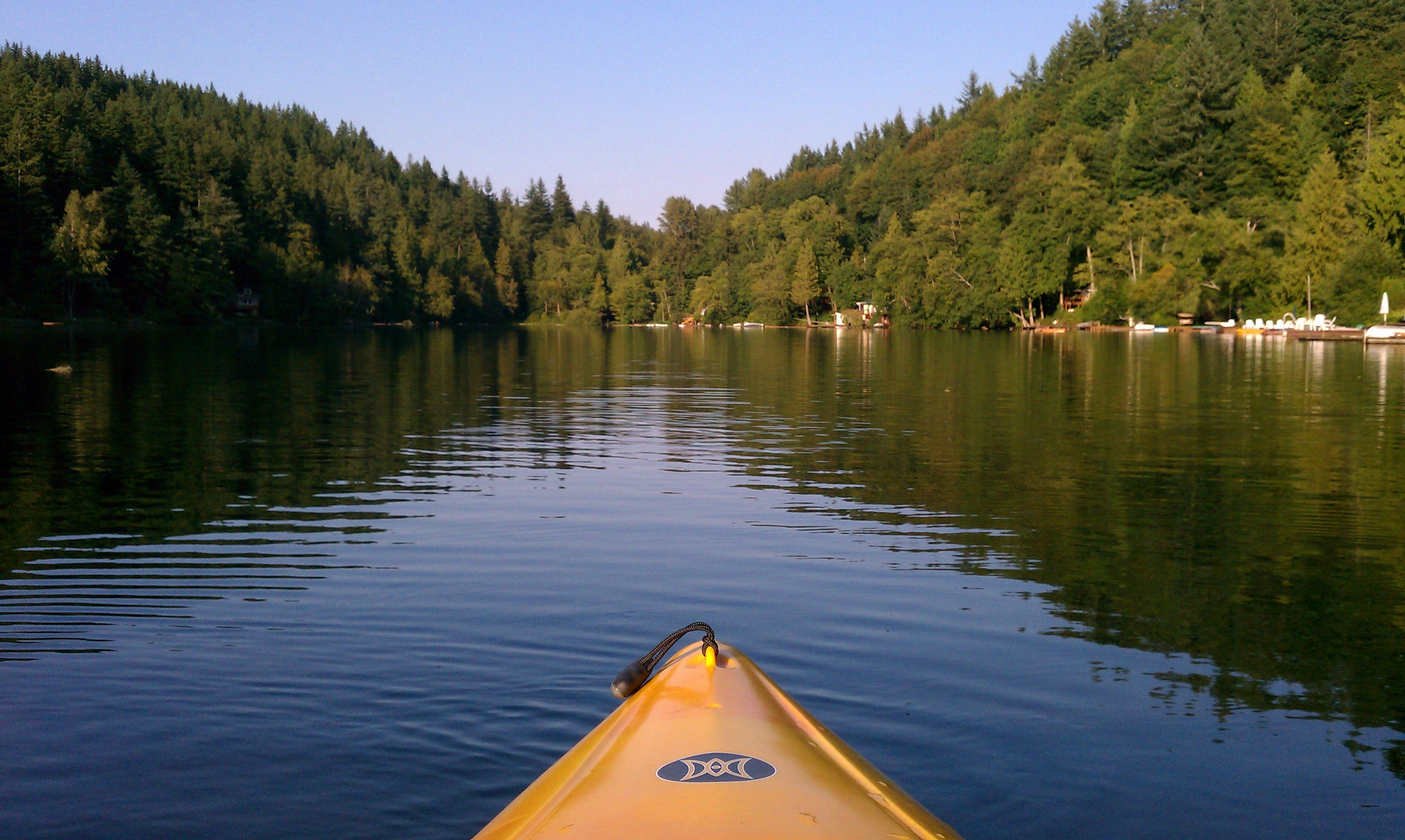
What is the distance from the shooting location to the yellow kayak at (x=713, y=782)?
4.10 meters

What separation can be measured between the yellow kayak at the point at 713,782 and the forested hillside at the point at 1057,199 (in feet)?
298

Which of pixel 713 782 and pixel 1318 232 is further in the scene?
pixel 1318 232

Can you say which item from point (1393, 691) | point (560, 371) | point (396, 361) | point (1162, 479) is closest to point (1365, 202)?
point (560, 371)

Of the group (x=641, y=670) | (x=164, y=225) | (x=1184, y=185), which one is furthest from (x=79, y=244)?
(x=641, y=670)

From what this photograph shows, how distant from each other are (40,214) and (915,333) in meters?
88.5

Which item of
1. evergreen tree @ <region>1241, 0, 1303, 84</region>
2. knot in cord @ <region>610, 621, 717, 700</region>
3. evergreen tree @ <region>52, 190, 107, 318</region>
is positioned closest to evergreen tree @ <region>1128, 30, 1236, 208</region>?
evergreen tree @ <region>1241, 0, 1303, 84</region>

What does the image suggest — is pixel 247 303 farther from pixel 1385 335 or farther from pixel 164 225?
pixel 1385 335

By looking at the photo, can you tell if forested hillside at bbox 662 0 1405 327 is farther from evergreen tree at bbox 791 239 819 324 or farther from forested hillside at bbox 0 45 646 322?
forested hillside at bbox 0 45 646 322

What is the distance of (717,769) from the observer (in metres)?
4.51

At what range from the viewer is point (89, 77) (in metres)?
177

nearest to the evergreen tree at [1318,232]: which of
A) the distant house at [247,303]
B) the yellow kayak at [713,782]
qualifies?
the yellow kayak at [713,782]

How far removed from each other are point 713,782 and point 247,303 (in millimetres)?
134941

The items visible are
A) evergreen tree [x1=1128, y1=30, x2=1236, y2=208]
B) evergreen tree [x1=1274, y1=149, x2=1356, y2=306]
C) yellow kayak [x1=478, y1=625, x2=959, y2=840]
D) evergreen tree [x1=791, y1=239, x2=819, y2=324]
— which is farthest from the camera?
evergreen tree [x1=791, y1=239, x2=819, y2=324]

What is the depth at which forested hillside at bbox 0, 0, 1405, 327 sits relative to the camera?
311ft
